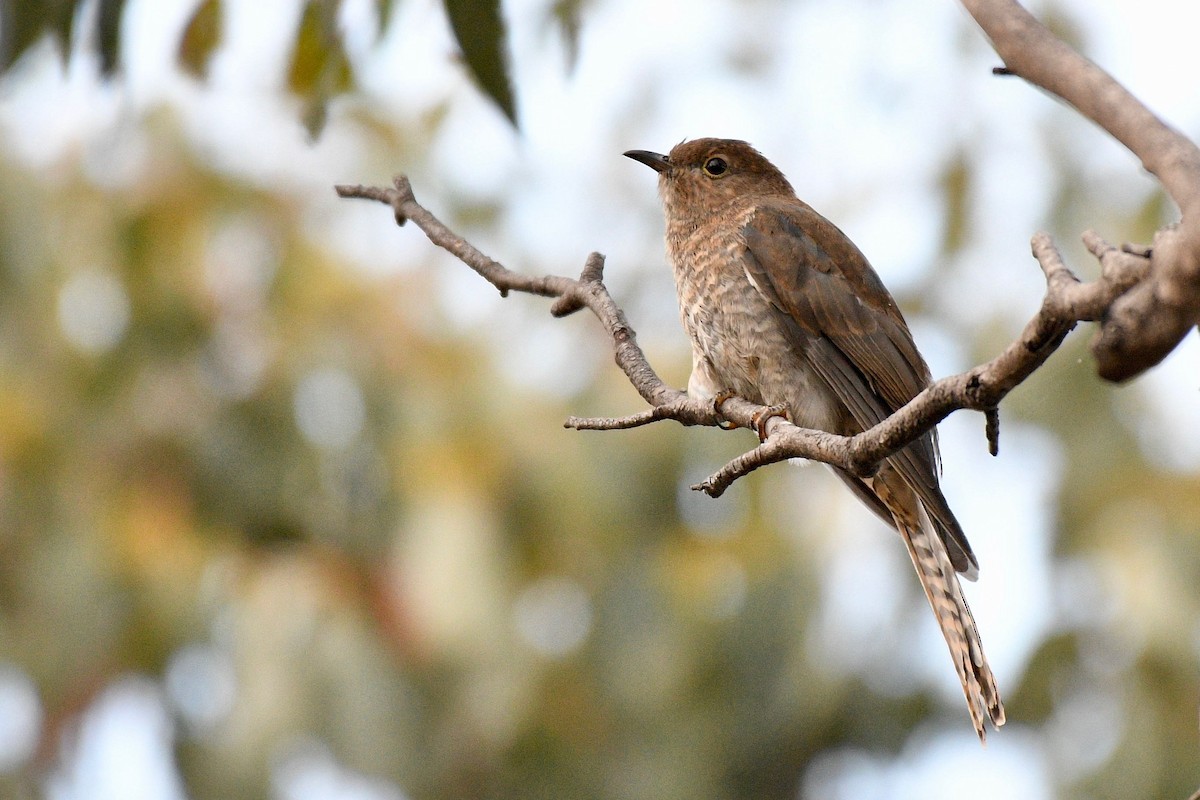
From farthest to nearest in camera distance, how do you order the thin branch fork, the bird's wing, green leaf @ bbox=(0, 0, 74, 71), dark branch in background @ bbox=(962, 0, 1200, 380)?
the bird's wing < green leaf @ bbox=(0, 0, 74, 71) < the thin branch fork < dark branch in background @ bbox=(962, 0, 1200, 380)

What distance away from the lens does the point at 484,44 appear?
3.15 meters

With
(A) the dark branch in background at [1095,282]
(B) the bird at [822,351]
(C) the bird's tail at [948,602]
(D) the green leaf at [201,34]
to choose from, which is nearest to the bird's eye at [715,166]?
(B) the bird at [822,351]

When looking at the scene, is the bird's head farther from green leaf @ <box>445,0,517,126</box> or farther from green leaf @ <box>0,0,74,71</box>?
green leaf @ <box>0,0,74,71</box>

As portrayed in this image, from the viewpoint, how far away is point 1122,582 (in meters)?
5.95

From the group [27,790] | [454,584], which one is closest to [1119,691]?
[454,584]

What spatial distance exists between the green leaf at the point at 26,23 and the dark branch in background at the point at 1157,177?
2.63 m

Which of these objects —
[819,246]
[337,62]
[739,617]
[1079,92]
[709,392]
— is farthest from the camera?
[739,617]

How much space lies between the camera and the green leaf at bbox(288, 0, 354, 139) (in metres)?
3.47

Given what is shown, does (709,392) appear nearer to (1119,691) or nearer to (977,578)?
(977,578)

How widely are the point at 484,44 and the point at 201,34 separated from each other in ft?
3.22

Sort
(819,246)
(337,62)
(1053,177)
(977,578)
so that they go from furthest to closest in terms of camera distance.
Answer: (1053,177), (819,246), (977,578), (337,62)

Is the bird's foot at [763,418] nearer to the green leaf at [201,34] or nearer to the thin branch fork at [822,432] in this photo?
the thin branch fork at [822,432]

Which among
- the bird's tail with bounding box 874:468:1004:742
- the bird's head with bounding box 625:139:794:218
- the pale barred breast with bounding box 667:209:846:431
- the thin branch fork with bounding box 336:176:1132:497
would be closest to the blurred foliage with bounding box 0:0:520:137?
the thin branch fork with bounding box 336:176:1132:497

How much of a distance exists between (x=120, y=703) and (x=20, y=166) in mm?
2626
